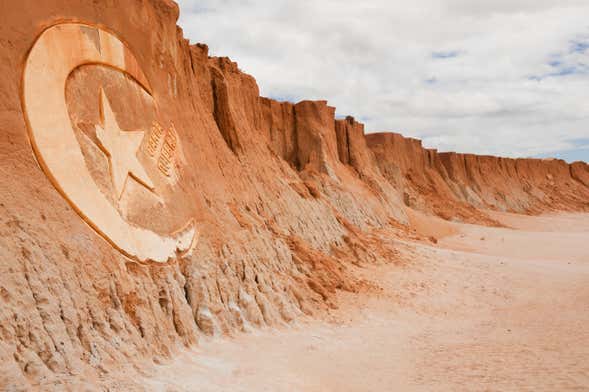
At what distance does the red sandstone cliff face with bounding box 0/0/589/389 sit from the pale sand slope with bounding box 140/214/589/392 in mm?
540

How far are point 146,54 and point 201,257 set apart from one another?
336cm

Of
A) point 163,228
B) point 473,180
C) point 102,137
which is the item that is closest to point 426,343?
point 163,228

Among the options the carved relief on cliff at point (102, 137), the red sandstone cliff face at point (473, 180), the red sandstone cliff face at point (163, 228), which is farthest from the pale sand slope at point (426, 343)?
the red sandstone cliff face at point (473, 180)

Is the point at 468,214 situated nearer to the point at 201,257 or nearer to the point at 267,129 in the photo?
the point at 267,129

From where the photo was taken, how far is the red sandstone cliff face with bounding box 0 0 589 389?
4.04m

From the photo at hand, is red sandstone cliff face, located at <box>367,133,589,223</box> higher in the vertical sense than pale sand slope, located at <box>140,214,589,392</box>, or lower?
higher

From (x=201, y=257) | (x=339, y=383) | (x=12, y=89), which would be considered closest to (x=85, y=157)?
(x=12, y=89)

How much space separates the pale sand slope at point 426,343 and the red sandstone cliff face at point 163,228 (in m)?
0.54

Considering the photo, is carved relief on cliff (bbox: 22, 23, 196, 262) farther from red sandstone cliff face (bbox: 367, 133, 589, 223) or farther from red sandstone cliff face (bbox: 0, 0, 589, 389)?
red sandstone cliff face (bbox: 367, 133, 589, 223)

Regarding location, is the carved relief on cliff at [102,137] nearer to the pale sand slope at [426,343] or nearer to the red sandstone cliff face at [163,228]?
the red sandstone cliff face at [163,228]

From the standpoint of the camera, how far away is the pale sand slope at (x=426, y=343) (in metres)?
5.43

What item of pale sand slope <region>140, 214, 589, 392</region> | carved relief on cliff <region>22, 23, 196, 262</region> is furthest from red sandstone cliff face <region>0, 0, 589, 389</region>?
pale sand slope <region>140, 214, 589, 392</region>

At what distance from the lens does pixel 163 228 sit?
20.1ft

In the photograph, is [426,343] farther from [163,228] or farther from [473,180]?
[473,180]
